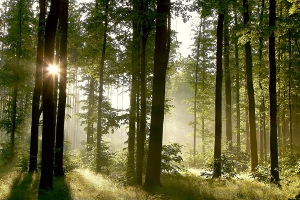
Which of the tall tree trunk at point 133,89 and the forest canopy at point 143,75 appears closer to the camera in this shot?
the forest canopy at point 143,75

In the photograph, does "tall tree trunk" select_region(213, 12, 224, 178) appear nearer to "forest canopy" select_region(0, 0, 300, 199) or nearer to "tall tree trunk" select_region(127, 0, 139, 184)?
"forest canopy" select_region(0, 0, 300, 199)

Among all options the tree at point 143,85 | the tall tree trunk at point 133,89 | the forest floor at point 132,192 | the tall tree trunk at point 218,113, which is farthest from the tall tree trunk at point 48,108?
the tall tree trunk at point 218,113

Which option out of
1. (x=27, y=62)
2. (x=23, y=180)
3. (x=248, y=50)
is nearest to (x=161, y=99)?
(x=23, y=180)

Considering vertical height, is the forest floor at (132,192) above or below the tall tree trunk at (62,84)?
below

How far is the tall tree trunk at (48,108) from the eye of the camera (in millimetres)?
8664

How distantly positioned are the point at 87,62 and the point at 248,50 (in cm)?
905

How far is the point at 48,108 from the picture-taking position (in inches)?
343

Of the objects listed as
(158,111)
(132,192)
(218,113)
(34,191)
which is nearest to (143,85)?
(158,111)

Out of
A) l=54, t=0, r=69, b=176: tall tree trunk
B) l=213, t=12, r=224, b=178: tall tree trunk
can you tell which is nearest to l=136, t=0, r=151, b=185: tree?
l=213, t=12, r=224, b=178: tall tree trunk

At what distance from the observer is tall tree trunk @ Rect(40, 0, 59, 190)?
8.66 metres

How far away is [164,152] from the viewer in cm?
1355

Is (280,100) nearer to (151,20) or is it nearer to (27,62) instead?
(151,20)

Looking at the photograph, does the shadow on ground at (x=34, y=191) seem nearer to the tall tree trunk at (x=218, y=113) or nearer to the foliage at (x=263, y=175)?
the tall tree trunk at (x=218, y=113)

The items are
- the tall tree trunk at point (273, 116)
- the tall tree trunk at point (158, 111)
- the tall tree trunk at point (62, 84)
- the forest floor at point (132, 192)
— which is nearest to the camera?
the forest floor at point (132, 192)
